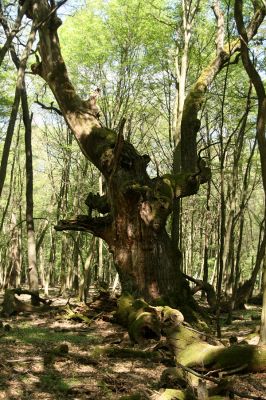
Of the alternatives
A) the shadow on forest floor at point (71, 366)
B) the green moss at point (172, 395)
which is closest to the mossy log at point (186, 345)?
the shadow on forest floor at point (71, 366)

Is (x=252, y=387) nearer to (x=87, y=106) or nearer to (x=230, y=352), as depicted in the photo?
(x=230, y=352)

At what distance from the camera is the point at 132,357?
5.33 m

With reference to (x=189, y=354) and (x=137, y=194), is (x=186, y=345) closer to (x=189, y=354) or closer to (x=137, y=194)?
(x=189, y=354)

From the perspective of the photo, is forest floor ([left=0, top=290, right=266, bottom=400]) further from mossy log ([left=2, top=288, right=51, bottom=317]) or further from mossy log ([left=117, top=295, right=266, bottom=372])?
mossy log ([left=2, top=288, right=51, bottom=317])

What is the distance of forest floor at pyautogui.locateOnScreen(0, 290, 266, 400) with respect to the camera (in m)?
3.88

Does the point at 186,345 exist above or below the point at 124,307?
below

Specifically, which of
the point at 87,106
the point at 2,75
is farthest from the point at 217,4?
the point at 2,75

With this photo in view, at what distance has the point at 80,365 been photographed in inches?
191

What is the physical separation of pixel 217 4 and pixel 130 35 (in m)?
7.30

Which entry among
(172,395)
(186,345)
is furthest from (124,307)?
(172,395)

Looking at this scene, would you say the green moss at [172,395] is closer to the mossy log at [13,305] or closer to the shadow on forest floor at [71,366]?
the shadow on forest floor at [71,366]

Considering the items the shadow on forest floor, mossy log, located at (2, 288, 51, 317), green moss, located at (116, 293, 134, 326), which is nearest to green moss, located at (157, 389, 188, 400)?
the shadow on forest floor

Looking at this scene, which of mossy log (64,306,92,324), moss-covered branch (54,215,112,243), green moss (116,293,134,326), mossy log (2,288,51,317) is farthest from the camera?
mossy log (2,288,51,317)

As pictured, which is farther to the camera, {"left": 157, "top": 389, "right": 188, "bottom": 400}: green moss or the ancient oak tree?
the ancient oak tree
